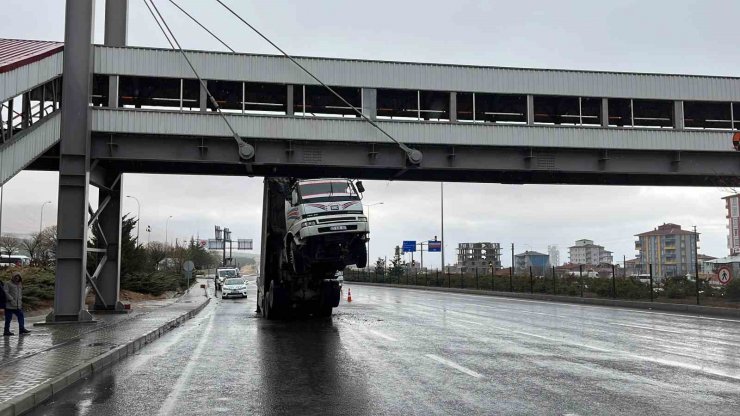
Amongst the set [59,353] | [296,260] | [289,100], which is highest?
[289,100]

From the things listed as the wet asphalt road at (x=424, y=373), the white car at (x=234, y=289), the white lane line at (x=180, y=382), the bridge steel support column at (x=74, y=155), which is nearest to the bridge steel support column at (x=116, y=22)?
the bridge steel support column at (x=74, y=155)

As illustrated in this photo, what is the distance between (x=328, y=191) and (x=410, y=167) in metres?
5.80

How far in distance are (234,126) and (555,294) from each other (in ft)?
80.5

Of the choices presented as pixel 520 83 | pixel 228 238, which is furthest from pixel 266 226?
pixel 228 238

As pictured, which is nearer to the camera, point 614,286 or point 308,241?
point 308,241

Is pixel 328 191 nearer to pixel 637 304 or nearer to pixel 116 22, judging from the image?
pixel 116 22

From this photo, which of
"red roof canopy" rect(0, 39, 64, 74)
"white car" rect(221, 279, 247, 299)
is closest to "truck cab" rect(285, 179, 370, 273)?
"red roof canopy" rect(0, 39, 64, 74)

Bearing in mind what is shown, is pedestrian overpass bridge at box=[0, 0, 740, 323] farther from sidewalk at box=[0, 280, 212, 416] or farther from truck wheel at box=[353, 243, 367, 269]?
truck wheel at box=[353, 243, 367, 269]

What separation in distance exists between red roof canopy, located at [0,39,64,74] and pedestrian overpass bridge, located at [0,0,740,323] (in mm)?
158

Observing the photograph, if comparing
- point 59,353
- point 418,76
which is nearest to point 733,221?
point 418,76

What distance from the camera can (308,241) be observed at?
17.2 m

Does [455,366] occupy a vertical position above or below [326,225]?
below

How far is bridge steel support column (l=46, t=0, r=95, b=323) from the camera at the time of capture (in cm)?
1944

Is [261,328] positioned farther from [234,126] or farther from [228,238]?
[228,238]
